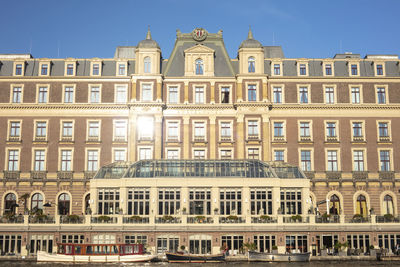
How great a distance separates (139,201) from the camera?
174 ft

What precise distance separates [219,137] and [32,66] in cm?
2673

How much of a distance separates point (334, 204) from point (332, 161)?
544cm

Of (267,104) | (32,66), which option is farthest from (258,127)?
(32,66)

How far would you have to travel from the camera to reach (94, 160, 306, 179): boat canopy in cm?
5516

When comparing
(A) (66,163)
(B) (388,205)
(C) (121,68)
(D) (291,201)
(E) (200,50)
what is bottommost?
(B) (388,205)

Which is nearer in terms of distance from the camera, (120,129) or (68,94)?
(120,129)

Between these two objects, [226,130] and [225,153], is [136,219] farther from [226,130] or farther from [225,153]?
[226,130]

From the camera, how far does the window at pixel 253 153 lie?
6359 cm

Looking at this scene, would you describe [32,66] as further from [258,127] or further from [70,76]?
[258,127]

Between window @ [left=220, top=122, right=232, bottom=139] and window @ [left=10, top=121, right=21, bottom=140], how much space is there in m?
25.9

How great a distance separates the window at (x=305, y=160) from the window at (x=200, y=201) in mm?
16047

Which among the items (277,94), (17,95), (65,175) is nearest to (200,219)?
(65,175)

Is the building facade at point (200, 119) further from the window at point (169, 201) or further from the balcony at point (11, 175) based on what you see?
the window at point (169, 201)

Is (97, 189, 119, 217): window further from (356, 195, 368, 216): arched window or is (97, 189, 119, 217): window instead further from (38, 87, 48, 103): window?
(356, 195, 368, 216): arched window
